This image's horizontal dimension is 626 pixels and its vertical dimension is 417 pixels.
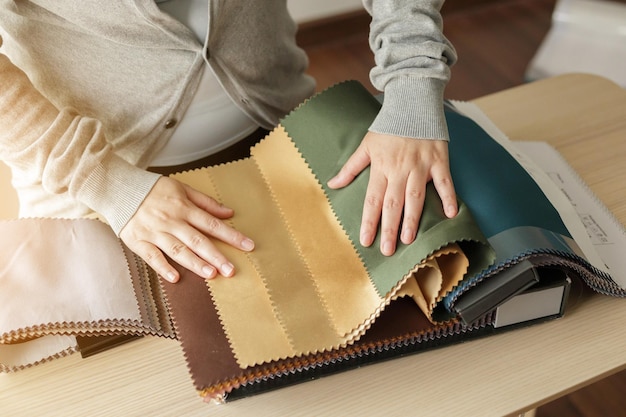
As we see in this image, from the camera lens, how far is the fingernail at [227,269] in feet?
2.66

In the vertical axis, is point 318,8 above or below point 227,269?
below

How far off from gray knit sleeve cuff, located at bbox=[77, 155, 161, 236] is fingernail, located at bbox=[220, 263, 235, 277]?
161mm

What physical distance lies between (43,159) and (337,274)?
0.43 meters

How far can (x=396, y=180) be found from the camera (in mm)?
847

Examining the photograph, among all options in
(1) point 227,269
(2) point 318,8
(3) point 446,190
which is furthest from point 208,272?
(2) point 318,8

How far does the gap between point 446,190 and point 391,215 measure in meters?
0.08

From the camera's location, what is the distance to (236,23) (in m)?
1.02

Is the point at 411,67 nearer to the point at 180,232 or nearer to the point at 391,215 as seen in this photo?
the point at 391,215

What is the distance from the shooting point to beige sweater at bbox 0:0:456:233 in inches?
35.6

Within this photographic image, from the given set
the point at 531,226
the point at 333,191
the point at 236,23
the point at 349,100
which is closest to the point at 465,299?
the point at 531,226

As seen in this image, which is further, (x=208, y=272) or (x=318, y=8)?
(x=318, y=8)

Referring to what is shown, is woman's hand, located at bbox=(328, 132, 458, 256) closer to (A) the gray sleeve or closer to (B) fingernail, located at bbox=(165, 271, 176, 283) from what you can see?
(A) the gray sleeve

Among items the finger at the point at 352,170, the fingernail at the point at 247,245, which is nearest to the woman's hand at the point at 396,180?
the finger at the point at 352,170

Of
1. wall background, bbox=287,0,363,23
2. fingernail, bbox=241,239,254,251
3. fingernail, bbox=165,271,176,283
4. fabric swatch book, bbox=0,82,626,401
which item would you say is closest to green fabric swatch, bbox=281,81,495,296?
fabric swatch book, bbox=0,82,626,401
